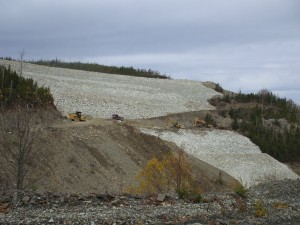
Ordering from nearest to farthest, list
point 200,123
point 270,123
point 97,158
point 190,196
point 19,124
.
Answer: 1. point 190,196
2. point 19,124
3. point 97,158
4. point 200,123
5. point 270,123

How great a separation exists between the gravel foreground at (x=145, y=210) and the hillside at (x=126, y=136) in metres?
7.40

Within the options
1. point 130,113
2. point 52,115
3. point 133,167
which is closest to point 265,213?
point 133,167

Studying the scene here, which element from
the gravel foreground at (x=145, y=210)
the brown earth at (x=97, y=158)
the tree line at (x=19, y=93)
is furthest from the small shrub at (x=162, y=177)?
the tree line at (x=19, y=93)

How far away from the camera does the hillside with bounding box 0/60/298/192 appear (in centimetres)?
2352

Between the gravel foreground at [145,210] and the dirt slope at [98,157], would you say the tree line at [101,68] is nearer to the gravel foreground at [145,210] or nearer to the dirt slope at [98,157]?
the dirt slope at [98,157]

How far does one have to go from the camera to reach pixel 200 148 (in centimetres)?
3356

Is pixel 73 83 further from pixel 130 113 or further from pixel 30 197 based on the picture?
pixel 30 197

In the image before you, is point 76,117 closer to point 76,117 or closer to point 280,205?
point 76,117

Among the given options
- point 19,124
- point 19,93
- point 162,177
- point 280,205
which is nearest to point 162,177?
point 162,177

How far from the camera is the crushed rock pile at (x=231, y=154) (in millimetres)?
31125

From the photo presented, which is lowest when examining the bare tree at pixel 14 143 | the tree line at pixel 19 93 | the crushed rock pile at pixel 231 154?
the crushed rock pile at pixel 231 154

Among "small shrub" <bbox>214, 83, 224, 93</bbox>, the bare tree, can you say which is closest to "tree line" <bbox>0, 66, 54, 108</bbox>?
the bare tree

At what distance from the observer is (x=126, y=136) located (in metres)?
29.5

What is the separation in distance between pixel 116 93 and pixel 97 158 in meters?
17.7
